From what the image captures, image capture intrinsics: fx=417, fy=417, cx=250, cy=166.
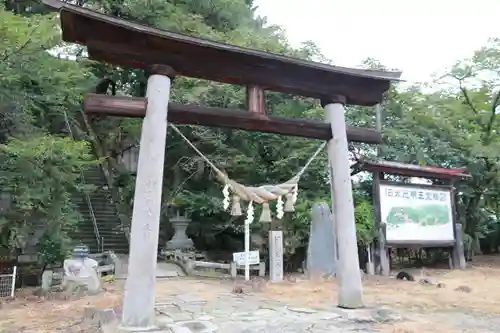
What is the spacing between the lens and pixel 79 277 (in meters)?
8.97

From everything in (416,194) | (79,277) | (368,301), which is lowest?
(368,301)

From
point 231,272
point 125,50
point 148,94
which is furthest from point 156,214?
point 231,272

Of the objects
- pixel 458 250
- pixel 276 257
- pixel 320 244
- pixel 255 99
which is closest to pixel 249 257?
pixel 276 257

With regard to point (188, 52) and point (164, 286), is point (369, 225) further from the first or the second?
point (188, 52)

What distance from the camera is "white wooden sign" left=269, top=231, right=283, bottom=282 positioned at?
10797 millimetres

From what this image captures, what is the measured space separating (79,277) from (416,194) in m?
10.1

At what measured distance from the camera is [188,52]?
5723mm

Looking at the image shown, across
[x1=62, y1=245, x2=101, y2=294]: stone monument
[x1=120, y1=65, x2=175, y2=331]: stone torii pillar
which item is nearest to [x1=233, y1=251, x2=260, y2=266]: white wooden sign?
[x1=62, y1=245, x2=101, y2=294]: stone monument

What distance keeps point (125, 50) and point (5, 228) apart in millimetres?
6541

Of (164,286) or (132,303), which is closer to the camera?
(132,303)

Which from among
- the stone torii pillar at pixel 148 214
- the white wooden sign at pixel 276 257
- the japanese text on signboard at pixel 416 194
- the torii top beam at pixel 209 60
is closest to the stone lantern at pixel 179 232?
the white wooden sign at pixel 276 257

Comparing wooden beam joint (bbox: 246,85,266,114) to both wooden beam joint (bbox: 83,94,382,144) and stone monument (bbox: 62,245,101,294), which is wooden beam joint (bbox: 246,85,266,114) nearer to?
wooden beam joint (bbox: 83,94,382,144)

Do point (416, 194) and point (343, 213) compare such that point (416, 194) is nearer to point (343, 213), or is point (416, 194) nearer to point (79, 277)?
point (343, 213)

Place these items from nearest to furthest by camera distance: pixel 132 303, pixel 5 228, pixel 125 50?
1. pixel 132 303
2. pixel 125 50
3. pixel 5 228
